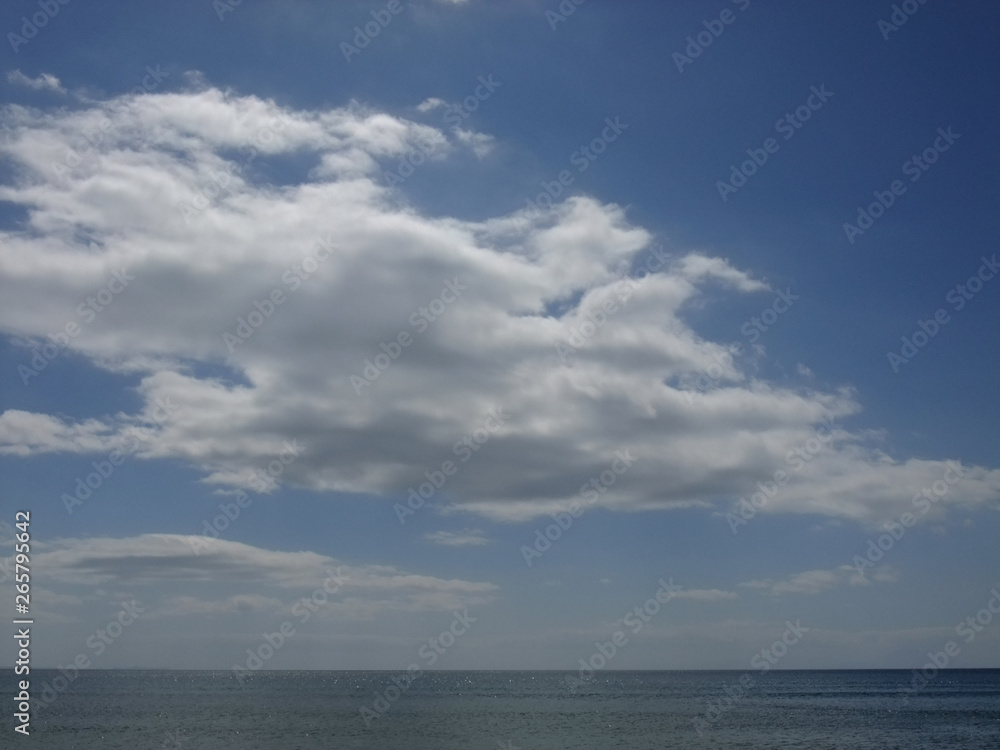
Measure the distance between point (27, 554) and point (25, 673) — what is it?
4.46m

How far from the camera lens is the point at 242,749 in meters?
59.3

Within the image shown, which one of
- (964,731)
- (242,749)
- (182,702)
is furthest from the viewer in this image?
(182,702)

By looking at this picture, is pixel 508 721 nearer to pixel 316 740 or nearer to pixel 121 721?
pixel 316 740

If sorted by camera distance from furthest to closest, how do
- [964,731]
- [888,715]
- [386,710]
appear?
[386,710]
[888,715]
[964,731]

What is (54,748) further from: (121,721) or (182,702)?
(182,702)

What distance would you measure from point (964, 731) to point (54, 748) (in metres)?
74.2

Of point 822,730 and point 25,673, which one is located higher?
point 25,673

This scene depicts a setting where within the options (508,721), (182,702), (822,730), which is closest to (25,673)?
(508,721)

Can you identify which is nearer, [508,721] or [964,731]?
[964,731]

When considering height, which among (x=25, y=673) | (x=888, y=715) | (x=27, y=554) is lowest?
(x=888, y=715)

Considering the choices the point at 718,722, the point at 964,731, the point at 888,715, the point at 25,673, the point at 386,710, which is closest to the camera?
the point at 25,673

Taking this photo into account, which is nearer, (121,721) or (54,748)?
(54,748)

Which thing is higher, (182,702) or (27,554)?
(27,554)

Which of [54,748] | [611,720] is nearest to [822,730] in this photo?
[611,720]
